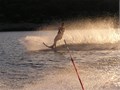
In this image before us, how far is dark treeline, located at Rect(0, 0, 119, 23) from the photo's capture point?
2468 inches

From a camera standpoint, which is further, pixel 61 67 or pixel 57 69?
pixel 61 67

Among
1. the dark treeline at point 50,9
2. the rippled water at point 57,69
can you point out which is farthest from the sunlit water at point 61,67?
the dark treeline at point 50,9

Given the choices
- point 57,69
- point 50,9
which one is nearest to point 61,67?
point 57,69

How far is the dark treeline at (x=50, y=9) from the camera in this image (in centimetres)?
6269

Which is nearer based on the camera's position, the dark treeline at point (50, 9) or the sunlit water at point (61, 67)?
the sunlit water at point (61, 67)

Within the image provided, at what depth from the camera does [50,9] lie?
→ 67.5 m

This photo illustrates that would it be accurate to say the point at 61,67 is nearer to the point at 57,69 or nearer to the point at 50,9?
the point at 57,69

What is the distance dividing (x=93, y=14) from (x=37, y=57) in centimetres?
4244

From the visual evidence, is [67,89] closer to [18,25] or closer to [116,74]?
[116,74]

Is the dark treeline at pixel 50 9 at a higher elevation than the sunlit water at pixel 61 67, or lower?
lower

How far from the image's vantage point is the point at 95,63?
1884 centimetres

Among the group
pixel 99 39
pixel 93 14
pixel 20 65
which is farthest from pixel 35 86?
pixel 93 14

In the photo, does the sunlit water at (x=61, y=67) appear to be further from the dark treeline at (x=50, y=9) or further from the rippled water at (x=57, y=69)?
the dark treeline at (x=50, y=9)

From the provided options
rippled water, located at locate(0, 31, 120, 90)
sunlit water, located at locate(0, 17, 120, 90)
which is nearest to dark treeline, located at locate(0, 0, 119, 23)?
sunlit water, located at locate(0, 17, 120, 90)
